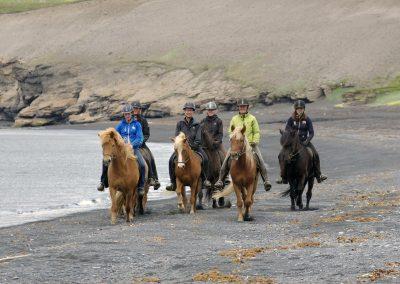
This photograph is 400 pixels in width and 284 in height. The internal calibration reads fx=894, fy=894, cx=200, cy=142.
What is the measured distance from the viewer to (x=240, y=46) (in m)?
101

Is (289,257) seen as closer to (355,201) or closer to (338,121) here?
(355,201)

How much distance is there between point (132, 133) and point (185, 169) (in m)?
1.65

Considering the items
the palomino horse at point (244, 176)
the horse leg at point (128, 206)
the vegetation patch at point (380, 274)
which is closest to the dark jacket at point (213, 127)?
the palomino horse at point (244, 176)

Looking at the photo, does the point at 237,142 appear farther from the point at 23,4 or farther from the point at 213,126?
the point at 23,4

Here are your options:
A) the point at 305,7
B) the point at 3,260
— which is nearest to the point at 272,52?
the point at 305,7

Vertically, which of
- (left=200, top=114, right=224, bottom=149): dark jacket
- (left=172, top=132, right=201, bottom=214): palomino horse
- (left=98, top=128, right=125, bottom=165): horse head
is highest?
(left=200, top=114, right=224, bottom=149): dark jacket

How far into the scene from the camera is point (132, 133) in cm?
2212

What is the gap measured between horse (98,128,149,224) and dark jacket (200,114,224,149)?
2622 mm

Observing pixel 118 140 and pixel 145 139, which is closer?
pixel 118 140

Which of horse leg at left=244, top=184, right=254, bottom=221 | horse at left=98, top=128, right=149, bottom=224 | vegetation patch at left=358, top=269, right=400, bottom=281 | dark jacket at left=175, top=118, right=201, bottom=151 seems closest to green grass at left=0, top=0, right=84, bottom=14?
dark jacket at left=175, top=118, right=201, bottom=151

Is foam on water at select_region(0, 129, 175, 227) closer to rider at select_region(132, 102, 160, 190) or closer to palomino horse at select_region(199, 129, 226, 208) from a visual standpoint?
rider at select_region(132, 102, 160, 190)

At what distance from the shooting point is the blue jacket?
867 inches

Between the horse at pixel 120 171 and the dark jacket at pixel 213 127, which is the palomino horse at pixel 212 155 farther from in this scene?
the horse at pixel 120 171

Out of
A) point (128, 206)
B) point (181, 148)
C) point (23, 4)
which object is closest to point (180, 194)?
point (181, 148)
